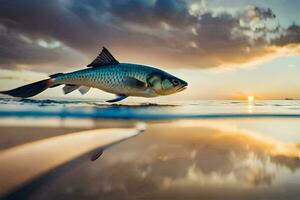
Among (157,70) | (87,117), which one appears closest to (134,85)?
(157,70)

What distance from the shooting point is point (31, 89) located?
2.26 m

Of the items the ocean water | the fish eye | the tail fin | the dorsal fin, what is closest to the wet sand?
the ocean water

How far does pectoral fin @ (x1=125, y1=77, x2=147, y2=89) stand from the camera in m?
2.45

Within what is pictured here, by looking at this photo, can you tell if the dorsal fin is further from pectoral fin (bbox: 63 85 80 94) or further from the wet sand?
the wet sand

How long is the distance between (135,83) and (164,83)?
0.25 metres

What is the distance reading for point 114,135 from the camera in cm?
283

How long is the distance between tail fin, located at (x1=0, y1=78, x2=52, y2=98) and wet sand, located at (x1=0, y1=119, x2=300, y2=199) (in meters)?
0.37

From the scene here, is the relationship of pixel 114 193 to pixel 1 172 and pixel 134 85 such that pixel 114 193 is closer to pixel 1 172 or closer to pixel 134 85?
pixel 1 172

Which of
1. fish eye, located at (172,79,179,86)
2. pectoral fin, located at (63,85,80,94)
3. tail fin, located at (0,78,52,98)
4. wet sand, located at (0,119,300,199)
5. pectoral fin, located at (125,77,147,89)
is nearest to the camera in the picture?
wet sand, located at (0,119,300,199)

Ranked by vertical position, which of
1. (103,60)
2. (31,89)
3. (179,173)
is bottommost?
(179,173)

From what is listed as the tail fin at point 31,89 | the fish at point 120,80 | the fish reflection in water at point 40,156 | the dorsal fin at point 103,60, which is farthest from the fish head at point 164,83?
the tail fin at point 31,89

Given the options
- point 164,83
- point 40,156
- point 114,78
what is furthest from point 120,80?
point 40,156

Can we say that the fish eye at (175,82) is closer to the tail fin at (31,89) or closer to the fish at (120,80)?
the fish at (120,80)

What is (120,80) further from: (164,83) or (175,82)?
(175,82)
